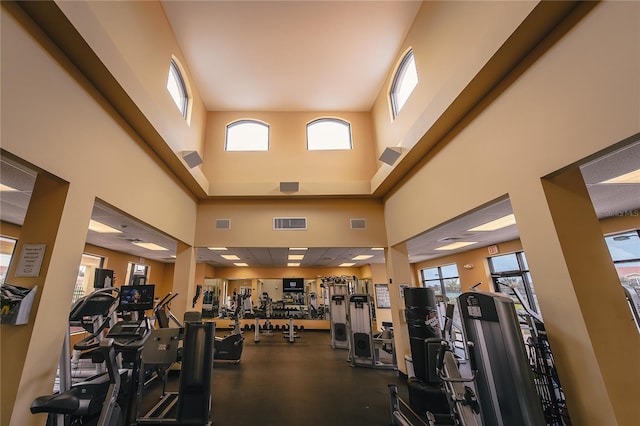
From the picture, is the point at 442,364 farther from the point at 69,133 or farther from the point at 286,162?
the point at 286,162

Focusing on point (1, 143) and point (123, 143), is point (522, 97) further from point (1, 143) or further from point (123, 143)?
point (123, 143)

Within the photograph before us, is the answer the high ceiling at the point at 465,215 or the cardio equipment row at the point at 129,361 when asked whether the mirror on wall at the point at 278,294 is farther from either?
the cardio equipment row at the point at 129,361

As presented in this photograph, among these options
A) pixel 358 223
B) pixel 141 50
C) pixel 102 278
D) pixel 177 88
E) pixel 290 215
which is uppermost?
pixel 177 88

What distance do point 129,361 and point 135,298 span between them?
3.44 ft

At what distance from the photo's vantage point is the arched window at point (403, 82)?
479 centimetres

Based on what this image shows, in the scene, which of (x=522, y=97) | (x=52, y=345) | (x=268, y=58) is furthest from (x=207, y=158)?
(x=522, y=97)

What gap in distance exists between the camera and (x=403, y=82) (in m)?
5.20

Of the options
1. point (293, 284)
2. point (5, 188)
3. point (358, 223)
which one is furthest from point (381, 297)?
point (5, 188)

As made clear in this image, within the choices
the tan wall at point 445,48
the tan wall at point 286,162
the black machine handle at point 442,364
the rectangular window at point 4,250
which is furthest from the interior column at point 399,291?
the rectangular window at point 4,250

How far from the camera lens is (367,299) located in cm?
680

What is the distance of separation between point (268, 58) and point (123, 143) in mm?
3361

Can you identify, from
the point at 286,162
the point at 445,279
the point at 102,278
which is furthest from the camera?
the point at 445,279

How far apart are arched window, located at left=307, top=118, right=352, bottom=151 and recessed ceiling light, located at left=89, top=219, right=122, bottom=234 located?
15.9ft

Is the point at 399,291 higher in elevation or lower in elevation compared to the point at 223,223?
lower
